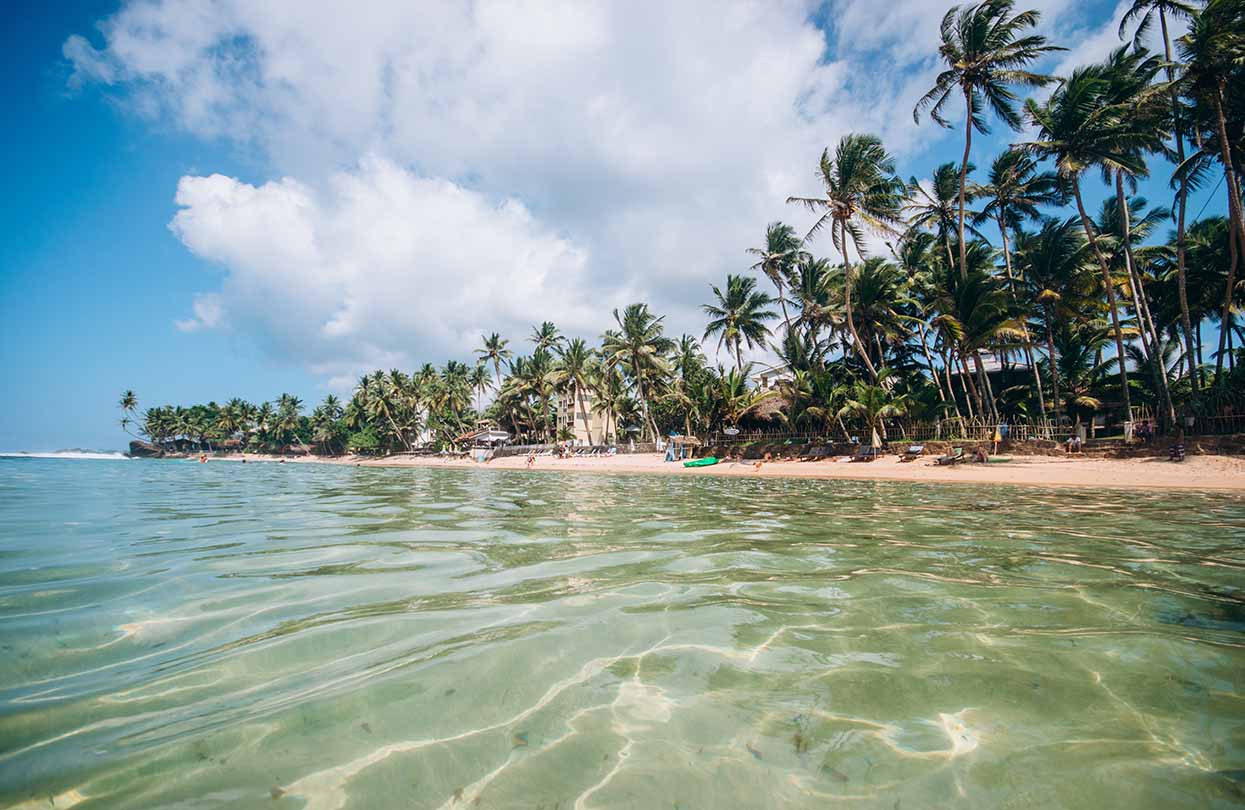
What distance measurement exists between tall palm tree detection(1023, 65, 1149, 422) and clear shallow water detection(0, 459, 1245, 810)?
23363 mm

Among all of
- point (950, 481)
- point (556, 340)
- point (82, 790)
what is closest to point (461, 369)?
point (556, 340)

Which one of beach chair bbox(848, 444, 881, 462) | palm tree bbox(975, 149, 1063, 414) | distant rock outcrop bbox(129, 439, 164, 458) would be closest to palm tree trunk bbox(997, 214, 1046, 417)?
palm tree bbox(975, 149, 1063, 414)

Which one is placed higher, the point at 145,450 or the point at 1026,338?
the point at 1026,338

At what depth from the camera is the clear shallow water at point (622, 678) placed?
1.71 m

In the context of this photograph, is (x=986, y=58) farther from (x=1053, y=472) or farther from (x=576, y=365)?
(x=576, y=365)

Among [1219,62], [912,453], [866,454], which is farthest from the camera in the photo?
[866,454]

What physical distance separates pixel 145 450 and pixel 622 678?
134437 millimetres

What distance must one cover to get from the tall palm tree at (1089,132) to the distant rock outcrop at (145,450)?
132 meters

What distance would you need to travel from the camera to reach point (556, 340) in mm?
56281

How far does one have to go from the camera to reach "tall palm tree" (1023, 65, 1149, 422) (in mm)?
20156

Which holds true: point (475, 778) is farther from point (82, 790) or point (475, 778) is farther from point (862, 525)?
point (862, 525)

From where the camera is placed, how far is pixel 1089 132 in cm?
2059

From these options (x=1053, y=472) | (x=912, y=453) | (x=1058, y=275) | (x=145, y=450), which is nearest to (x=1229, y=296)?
(x=1058, y=275)

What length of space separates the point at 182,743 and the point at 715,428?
1456 inches
